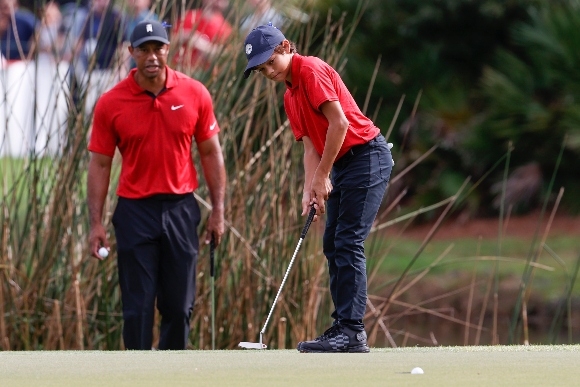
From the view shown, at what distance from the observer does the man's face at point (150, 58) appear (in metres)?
6.42

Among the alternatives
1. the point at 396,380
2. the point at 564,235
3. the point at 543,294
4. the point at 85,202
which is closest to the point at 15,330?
the point at 85,202

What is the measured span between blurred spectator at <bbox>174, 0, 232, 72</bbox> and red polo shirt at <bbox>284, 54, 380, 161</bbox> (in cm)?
217

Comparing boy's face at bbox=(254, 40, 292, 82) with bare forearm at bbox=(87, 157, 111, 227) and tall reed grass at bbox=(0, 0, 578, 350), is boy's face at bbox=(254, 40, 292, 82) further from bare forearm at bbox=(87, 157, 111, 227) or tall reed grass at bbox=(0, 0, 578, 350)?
tall reed grass at bbox=(0, 0, 578, 350)

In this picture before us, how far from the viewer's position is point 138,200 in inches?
254

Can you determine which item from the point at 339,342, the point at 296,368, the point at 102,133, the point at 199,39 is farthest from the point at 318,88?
the point at 199,39

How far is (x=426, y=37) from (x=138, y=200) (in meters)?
9.51

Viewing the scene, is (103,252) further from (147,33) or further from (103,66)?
(103,66)

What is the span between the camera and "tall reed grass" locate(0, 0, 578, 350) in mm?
7016

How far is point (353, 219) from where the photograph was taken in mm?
5188

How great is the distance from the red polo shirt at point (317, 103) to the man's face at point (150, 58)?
3.98ft

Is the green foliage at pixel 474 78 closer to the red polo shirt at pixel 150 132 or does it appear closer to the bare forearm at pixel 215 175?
the bare forearm at pixel 215 175

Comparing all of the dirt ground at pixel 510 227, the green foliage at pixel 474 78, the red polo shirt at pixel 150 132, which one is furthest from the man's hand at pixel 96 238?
the dirt ground at pixel 510 227

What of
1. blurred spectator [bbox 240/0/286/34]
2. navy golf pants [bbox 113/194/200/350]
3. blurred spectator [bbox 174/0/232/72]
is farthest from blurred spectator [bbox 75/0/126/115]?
navy golf pants [bbox 113/194/200/350]

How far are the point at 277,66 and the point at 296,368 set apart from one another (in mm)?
1283
